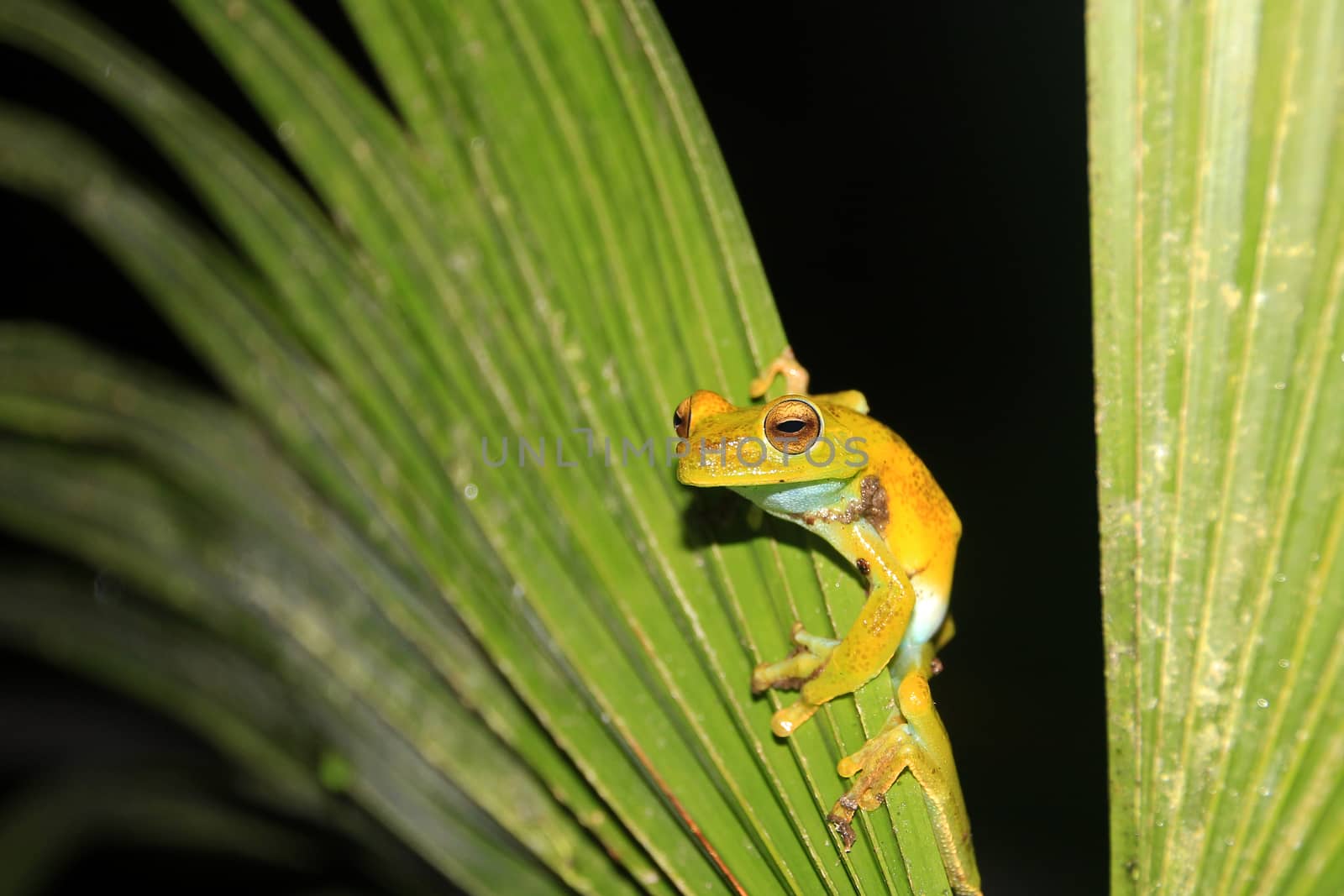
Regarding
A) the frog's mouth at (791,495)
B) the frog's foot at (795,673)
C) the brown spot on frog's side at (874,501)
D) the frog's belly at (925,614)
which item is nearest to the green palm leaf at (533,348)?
the frog's foot at (795,673)

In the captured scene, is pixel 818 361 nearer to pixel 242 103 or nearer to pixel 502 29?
pixel 242 103

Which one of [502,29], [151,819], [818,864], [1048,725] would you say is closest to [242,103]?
[151,819]

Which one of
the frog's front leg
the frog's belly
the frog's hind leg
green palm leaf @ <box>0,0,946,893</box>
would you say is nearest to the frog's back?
the frog's belly

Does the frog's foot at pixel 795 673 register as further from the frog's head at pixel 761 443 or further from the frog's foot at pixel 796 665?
the frog's head at pixel 761 443

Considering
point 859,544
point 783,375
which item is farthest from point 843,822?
point 783,375

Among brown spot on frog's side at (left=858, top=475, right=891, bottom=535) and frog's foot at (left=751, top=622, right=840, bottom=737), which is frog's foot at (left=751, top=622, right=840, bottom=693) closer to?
frog's foot at (left=751, top=622, right=840, bottom=737)

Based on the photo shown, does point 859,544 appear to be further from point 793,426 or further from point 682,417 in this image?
point 682,417
